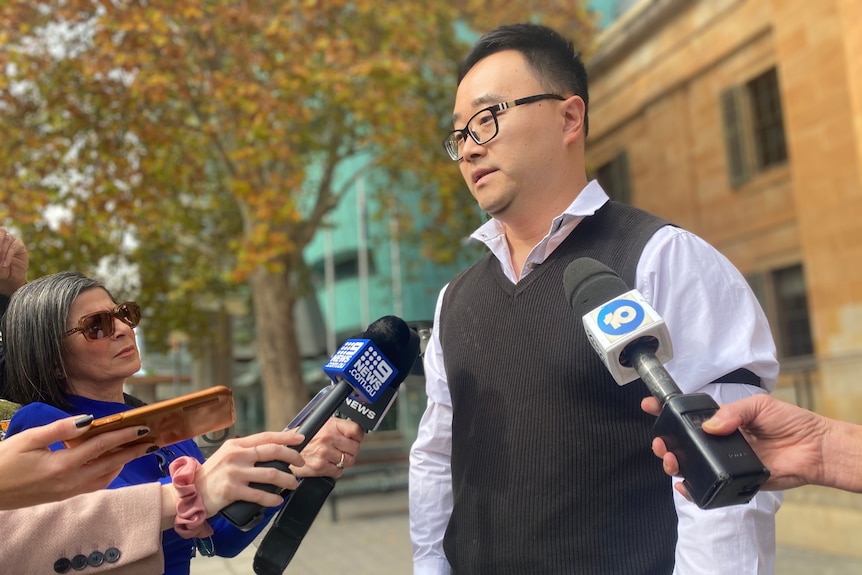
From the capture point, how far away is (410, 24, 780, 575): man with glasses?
6.41ft

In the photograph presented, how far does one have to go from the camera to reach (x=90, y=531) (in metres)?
1.72

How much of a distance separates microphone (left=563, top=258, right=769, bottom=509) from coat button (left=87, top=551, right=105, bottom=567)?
1.04m

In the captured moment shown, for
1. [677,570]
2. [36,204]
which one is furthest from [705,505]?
[36,204]

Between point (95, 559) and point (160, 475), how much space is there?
1.54ft

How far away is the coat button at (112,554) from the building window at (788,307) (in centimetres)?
1449

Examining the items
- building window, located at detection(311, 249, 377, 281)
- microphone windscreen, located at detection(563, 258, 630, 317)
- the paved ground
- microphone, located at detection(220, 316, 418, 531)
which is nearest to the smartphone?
microphone, located at detection(220, 316, 418, 531)

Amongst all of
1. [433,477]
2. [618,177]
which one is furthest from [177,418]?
[618,177]

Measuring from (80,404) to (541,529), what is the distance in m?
1.18

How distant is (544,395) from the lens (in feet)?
7.04

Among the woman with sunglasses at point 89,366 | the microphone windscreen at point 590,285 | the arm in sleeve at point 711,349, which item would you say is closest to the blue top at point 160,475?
the woman with sunglasses at point 89,366

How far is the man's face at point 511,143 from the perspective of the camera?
91.7 inches

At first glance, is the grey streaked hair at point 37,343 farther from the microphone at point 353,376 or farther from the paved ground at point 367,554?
the paved ground at point 367,554

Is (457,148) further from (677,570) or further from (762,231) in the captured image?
(762,231)

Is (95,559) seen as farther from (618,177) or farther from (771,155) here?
(618,177)
